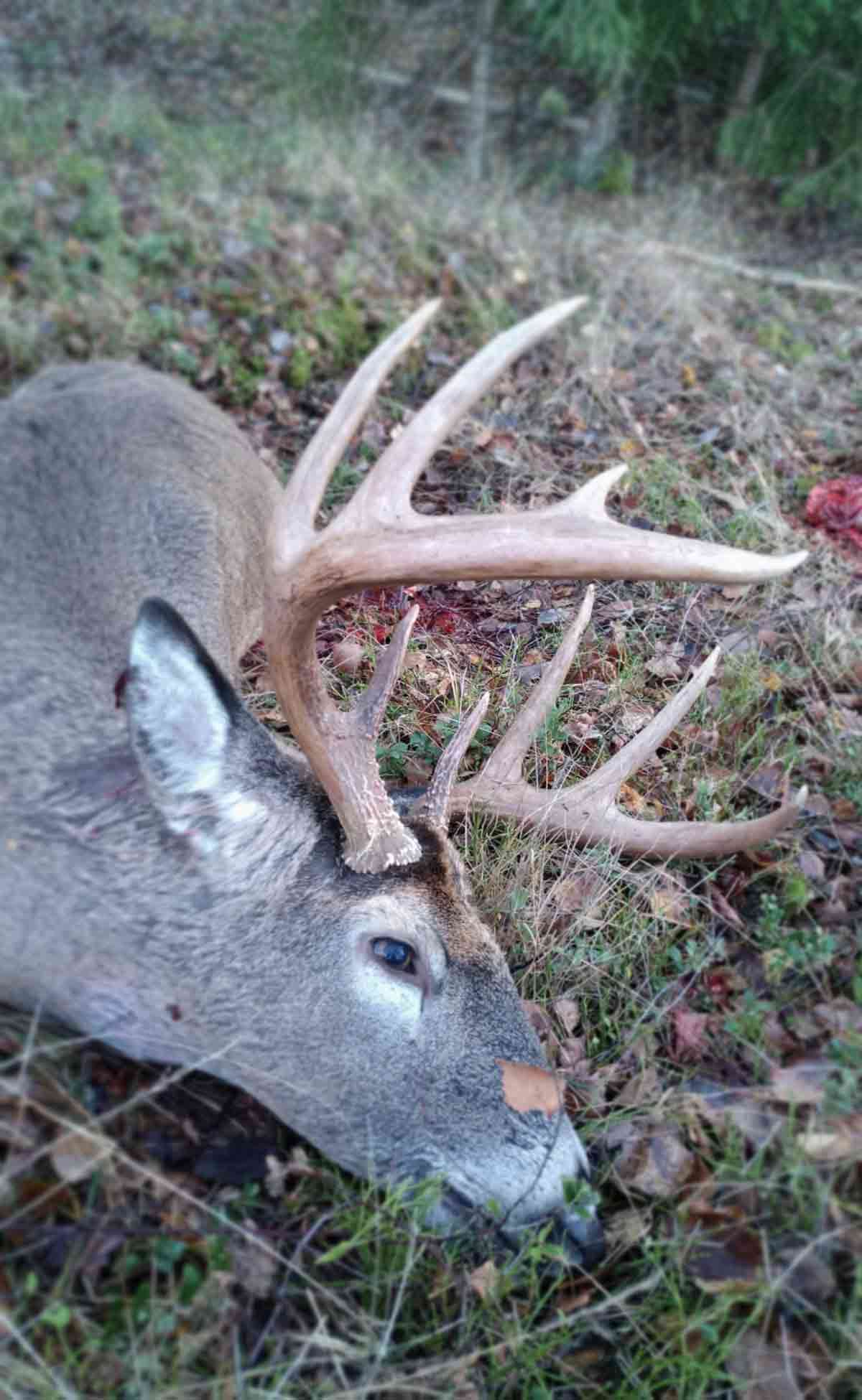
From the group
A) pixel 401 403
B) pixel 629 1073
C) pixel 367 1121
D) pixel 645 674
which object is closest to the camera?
pixel 367 1121

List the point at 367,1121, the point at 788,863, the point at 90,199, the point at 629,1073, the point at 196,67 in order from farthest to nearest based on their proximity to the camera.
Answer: the point at 196,67 → the point at 90,199 → the point at 788,863 → the point at 629,1073 → the point at 367,1121

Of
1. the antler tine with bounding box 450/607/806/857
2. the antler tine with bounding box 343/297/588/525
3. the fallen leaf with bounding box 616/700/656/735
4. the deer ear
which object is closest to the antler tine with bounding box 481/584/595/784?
the antler tine with bounding box 450/607/806/857

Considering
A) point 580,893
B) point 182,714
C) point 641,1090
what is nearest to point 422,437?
point 182,714

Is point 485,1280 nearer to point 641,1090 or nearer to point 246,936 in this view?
point 641,1090

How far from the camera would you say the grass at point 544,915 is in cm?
249

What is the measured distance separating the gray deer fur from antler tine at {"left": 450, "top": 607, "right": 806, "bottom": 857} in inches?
21.5

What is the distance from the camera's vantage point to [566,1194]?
273cm

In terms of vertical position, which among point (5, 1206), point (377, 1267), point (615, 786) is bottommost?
point (377, 1267)

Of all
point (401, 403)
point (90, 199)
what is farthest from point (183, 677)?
point (90, 199)

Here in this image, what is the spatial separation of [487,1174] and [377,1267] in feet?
1.14

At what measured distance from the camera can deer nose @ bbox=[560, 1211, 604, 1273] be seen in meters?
2.74

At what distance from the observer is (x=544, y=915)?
11.7 feet

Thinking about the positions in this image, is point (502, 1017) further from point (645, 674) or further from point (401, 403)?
point (401, 403)

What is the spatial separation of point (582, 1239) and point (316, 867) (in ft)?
3.84
